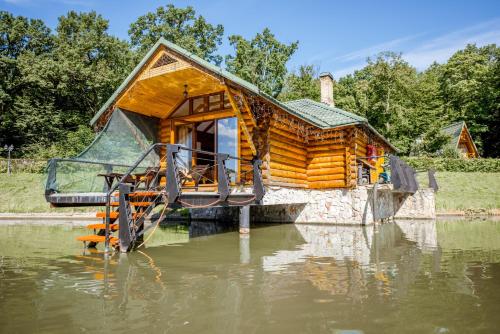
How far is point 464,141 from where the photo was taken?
34.6 m

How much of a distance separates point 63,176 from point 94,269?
4279 millimetres

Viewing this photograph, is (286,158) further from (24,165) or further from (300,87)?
(300,87)

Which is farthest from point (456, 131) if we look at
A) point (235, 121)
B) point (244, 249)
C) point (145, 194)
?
point (145, 194)

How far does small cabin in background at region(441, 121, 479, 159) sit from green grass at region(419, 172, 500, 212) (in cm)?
878

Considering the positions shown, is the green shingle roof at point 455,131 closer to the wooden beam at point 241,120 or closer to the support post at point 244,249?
the wooden beam at point 241,120

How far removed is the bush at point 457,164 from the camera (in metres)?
25.5

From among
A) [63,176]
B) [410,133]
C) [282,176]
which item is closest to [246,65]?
[410,133]

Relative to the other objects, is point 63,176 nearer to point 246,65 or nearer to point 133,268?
point 133,268

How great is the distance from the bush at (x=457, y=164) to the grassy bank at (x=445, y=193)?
98 cm

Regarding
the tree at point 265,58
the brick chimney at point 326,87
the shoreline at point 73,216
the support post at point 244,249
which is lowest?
the support post at point 244,249

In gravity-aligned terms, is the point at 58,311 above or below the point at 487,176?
below

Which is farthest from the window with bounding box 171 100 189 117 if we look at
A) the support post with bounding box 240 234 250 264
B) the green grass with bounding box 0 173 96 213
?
the green grass with bounding box 0 173 96 213

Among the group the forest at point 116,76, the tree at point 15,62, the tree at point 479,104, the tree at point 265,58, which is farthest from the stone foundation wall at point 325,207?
the tree at point 479,104

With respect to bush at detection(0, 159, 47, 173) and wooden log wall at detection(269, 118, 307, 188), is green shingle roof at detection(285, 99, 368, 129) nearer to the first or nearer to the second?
wooden log wall at detection(269, 118, 307, 188)
